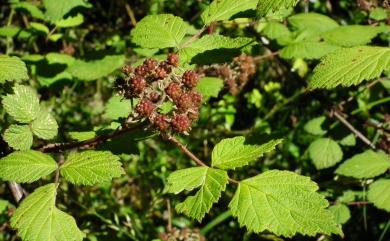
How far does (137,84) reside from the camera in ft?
5.28

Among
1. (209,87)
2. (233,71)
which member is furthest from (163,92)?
(233,71)

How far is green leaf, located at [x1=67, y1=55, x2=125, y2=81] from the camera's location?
9.47 feet

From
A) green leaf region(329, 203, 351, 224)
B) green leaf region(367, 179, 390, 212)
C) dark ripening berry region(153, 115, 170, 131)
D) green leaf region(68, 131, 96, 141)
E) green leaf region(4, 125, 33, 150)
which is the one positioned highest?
dark ripening berry region(153, 115, 170, 131)

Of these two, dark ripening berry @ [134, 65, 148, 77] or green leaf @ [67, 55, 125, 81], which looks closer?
dark ripening berry @ [134, 65, 148, 77]

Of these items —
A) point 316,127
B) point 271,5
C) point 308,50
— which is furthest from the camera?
point 316,127

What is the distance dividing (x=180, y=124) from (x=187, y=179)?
0.70 feet

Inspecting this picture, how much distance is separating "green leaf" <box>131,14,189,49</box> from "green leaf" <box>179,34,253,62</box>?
78 millimetres

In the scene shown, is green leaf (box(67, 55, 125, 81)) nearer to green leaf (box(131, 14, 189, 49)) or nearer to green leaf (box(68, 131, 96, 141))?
green leaf (box(131, 14, 189, 49))

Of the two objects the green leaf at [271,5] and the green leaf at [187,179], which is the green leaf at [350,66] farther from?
the green leaf at [187,179]

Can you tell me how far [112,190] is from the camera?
378 cm

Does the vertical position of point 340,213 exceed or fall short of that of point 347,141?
it falls short

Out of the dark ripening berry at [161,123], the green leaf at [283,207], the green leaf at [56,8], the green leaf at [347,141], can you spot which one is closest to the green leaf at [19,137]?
the dark ripening berry at [161,123]

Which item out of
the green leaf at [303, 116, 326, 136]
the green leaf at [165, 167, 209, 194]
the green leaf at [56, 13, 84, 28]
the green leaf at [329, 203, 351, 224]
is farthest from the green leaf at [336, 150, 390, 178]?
the green leaf at [56, 13, 84, 28]

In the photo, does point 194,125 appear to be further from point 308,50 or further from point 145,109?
point 145,109
